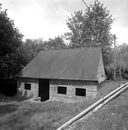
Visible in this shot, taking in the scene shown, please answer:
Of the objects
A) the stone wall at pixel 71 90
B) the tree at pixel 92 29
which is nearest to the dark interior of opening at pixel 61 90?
the stone wall at pixel 71 90

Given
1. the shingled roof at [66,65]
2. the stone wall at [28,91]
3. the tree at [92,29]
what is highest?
the tree at [92,29]

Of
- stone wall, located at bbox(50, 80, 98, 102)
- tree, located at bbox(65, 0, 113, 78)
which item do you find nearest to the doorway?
stone wall, located at bbox(50, 80, 98, 102)

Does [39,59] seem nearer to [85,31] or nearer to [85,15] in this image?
[85,31]

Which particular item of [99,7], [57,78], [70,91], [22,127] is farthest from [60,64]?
[99,7]

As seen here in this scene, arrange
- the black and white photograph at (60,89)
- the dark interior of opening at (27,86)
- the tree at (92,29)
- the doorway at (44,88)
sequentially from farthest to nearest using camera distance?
the tree at (92,29)
the dark interior of opening at (27,86)
the doorway at (44,88)
the black and white photograph at (60,89)

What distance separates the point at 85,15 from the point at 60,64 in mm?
24859

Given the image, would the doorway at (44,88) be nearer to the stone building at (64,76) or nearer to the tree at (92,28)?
the stone building at (64,76)

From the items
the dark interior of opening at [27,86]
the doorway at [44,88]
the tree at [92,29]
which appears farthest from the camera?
the tree at [92,29]

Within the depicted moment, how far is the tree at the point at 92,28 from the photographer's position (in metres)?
35.0

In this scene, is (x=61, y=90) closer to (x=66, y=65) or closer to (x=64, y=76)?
(x=64, y=76)

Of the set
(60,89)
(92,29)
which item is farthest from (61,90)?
(92,29)

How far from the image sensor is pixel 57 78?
651 inches

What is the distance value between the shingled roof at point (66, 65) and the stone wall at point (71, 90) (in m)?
0.60

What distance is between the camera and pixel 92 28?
36.3 meters
